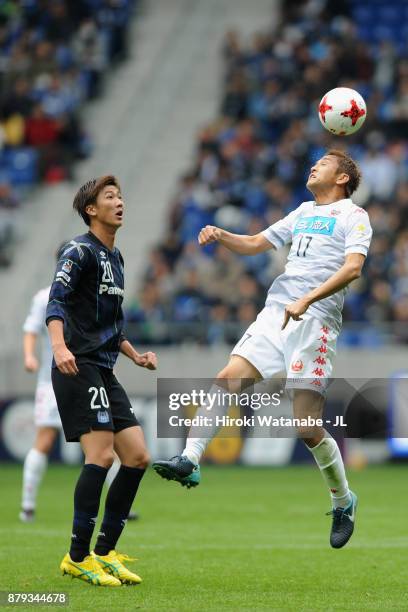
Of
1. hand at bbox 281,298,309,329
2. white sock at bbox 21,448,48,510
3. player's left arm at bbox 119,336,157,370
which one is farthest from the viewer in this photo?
white sock at bbox 21,448,48,510

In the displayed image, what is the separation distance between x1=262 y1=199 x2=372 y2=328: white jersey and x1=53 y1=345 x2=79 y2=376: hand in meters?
1.77

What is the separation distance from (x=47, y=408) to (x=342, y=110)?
4.64 m

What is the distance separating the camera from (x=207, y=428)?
826 cm

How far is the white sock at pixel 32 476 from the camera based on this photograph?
39.3ft

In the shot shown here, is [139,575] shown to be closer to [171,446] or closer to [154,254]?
[171,446]

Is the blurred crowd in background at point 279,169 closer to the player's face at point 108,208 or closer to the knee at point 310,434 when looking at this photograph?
the knee at point 310,434

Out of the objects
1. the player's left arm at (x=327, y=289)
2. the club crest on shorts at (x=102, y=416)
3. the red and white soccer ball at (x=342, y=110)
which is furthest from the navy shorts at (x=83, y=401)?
the red and white soccer ball at (x=342, y=110)

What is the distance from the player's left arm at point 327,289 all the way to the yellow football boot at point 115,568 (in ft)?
6.14

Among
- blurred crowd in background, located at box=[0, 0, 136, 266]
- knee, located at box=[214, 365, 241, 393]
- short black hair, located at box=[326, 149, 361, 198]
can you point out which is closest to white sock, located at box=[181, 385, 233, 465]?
knee, located at box=[214, 365, 241, 393]

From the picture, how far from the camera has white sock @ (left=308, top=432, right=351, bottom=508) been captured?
8.64m

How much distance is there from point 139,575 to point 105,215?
2.45 metres

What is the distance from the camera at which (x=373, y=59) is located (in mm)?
23391

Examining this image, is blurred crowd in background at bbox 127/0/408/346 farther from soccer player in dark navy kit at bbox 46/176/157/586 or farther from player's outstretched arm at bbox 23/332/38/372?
soccer player in dark navy kit at bbox 46/176/157/586

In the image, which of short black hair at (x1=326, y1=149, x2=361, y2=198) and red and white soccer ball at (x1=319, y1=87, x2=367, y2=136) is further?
red and white soccer ball at (x1=319, y1=87, x2=367, y2=136)
